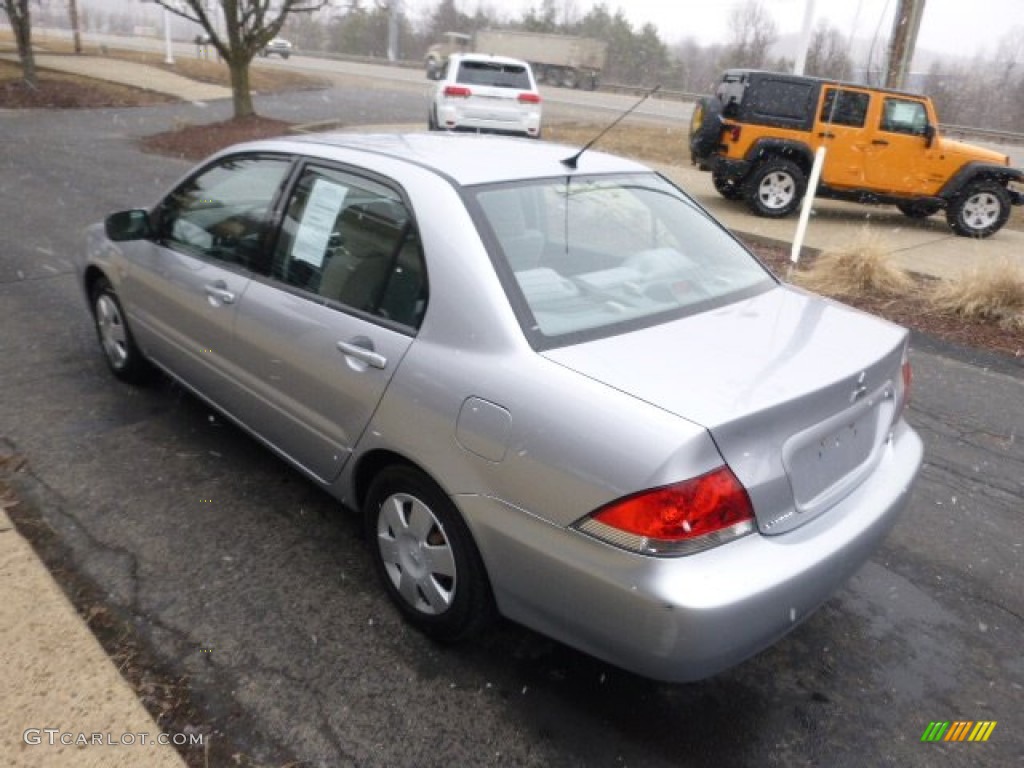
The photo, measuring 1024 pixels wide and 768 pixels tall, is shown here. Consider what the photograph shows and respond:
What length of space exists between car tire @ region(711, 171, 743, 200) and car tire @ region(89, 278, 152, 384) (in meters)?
8.98

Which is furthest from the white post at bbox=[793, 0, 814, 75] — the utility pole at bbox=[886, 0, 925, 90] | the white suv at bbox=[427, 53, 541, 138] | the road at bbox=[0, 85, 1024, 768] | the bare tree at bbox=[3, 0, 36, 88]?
the bare tree at bbox=[3, 0, 36, 88]

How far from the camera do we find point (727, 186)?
39.7 feet

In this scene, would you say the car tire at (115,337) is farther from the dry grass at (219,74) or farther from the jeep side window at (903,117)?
the dry grass at (219,74)

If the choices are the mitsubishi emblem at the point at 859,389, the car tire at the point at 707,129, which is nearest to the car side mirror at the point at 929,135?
the car tire at the point at 707,129

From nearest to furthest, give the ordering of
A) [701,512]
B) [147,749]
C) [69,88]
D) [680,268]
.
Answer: [701,512], [147,749], [680,268], [69,88]

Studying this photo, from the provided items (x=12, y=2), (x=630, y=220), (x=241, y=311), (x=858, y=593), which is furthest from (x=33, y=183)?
(x=12, y=2)

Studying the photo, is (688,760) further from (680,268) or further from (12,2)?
(12,2)

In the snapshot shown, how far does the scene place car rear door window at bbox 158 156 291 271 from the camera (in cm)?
340

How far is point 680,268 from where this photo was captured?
301cm

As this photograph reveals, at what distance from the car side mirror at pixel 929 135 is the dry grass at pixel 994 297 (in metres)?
4.50

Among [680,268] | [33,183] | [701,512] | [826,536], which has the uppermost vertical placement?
[680,268]

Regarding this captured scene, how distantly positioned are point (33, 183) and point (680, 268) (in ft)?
34.3

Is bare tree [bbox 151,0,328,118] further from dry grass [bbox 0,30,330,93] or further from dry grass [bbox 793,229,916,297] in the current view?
dry grass [bbox 793,229,916,297]

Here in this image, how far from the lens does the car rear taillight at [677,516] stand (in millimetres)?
2021
